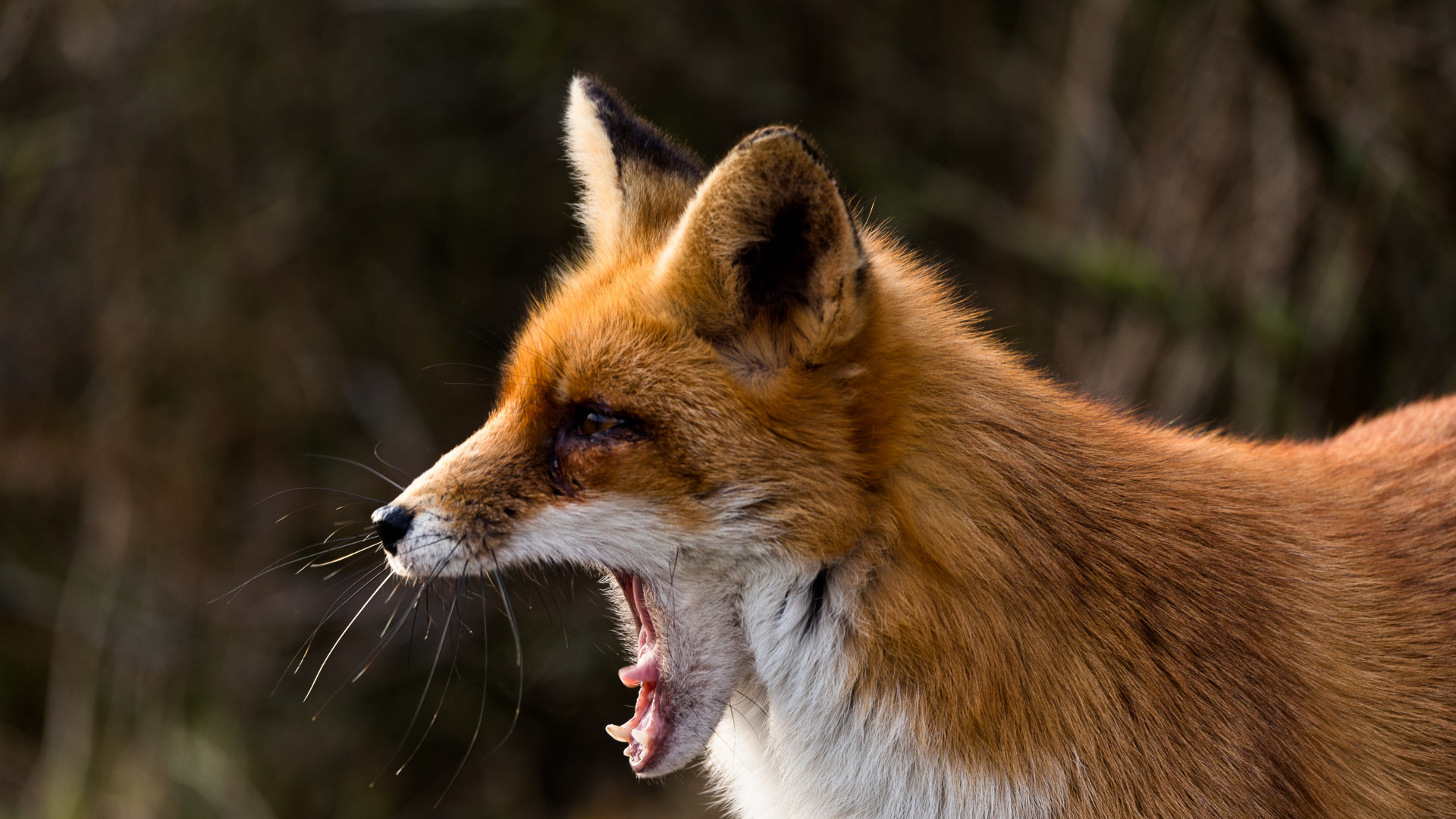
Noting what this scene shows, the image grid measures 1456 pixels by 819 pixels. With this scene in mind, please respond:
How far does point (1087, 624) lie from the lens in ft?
9.39

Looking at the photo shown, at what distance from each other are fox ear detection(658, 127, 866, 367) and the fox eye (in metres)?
0.33

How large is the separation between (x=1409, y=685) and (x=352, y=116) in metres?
8.78

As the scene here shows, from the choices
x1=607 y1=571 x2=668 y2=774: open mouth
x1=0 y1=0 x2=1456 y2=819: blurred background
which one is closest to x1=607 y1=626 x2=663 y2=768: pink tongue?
x1=607 y1=571 x2=668 y2=774: open mouth

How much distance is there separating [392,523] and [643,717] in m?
0.85

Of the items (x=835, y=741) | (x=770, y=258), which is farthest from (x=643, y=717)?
(x=770, y=258)

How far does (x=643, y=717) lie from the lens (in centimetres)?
315

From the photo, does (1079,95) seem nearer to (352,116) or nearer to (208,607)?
(352,116)

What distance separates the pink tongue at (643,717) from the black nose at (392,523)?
0.71 metres

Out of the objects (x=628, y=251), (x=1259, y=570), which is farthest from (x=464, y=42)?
(x=1259, y=570)

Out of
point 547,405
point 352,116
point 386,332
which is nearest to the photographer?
point 547,405

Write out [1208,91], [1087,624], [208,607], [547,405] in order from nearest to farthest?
[1087,624], [547,405], [1208,91], [208,607]

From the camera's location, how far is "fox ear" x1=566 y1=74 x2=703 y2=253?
3.66 meters

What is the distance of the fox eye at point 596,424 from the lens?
9.63 ft

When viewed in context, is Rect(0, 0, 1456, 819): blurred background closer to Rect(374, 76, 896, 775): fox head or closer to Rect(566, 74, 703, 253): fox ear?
Rect(566, 74, 703, 253): fox ear
